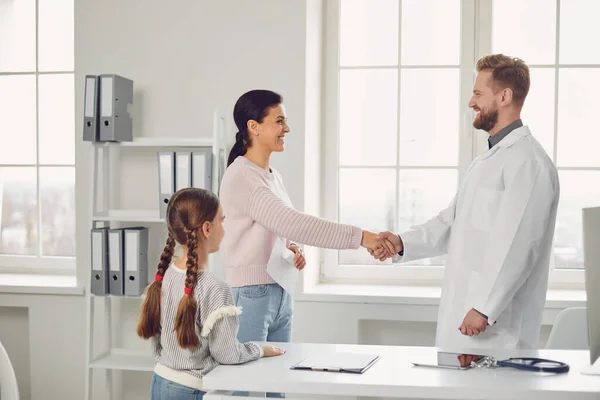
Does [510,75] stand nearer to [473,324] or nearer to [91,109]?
[473,324]

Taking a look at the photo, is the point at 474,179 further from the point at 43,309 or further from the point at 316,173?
the point at 43,309

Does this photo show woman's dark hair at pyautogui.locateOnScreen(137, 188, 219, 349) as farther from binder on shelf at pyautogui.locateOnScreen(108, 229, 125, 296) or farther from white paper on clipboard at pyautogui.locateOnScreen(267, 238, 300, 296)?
binder on shelf at pyautogui.locateOnScreen(108, 229, 125, 296)

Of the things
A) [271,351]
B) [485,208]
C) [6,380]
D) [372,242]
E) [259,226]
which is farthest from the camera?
[372,242]

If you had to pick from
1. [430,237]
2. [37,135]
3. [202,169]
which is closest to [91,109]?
[202,169]

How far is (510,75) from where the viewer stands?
2455mm

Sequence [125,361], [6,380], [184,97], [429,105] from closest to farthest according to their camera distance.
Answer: [6,380] < [125,361] < [184,97] < [429,105]

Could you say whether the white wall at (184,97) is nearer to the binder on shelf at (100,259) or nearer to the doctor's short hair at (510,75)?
the binder on shelf at (100,259)

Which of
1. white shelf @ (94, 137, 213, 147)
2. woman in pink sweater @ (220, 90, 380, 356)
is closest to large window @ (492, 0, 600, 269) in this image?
woman in pink sweater @ (220, 90, 380, 356)

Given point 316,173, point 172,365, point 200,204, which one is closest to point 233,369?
point 172,365

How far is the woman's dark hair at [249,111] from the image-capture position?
2.62 m

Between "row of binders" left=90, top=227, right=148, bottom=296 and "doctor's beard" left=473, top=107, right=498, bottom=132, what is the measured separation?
5.23 feet

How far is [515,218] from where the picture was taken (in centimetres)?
229

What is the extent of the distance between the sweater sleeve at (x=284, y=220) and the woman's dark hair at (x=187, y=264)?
20.6 inches

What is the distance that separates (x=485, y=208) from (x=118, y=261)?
1.71 meters
